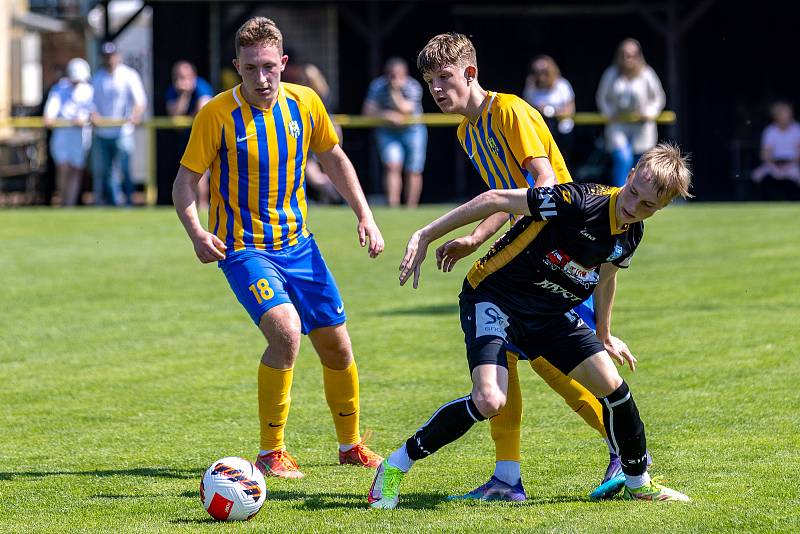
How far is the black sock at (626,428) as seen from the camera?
5520 millimetres

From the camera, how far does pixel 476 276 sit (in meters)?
5.65

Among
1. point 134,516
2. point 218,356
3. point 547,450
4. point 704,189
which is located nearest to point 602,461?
point 547,450

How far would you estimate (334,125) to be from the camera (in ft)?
58.4

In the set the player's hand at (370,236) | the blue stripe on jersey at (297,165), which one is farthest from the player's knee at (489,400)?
the blue stripe on jersey at (297,165)

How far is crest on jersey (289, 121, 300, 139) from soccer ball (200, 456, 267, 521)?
168 cm

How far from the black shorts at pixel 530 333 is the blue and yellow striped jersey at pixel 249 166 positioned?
4.10 feet

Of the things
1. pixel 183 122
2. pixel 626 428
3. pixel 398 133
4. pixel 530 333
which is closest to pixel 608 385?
pixel 626 428

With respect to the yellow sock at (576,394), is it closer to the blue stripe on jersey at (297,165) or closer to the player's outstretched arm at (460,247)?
the player's outstretched arm at (460,247)

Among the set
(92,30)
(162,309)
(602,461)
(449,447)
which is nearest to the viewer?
(602,461)

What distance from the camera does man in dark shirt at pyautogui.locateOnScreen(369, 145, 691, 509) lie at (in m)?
5.31

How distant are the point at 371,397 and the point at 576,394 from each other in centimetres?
230

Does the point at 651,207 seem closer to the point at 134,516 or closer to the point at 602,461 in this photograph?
the point at 602,461

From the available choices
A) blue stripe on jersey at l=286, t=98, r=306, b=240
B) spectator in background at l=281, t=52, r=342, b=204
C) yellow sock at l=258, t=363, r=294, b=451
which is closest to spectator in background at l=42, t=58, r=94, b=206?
spectator in background at l=281, t=52, r=342, b=204

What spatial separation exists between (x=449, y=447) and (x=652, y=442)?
101 centimetres
